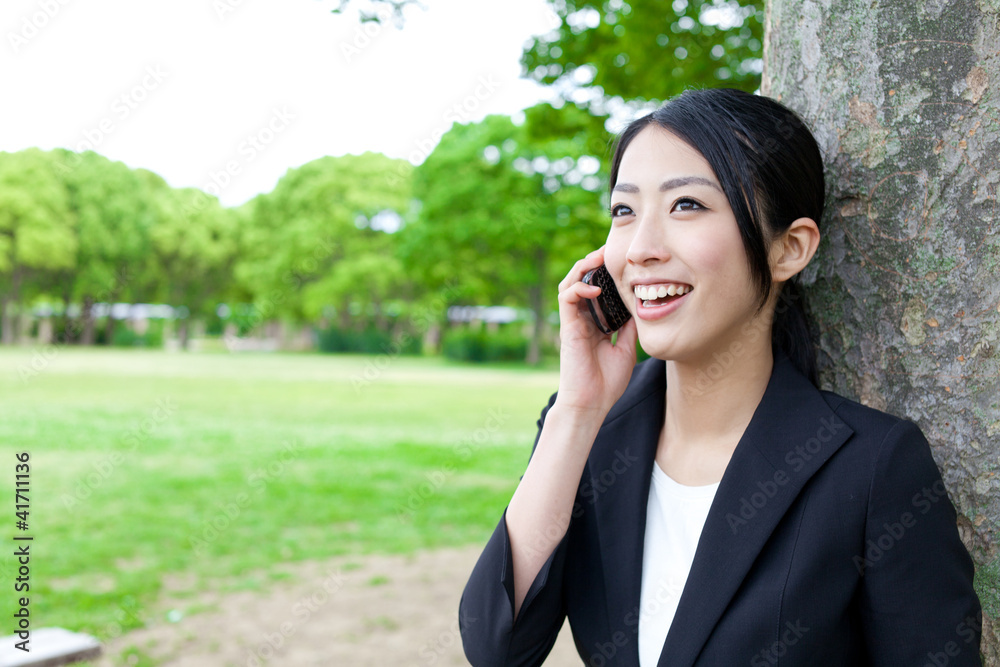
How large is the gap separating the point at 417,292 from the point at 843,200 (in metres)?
43.3

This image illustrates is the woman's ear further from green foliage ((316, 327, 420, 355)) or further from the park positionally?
green foliage ((316, 327, 420, 355))

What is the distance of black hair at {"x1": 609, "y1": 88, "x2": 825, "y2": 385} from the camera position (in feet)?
5.52

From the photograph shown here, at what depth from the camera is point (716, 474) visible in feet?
6.05

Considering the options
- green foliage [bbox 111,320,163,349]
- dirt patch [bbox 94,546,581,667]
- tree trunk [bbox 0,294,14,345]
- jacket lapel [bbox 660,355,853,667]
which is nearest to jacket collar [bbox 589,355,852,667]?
jacket lapel [bbox 660,355,853,667]

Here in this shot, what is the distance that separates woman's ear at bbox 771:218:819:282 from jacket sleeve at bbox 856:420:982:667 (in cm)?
48

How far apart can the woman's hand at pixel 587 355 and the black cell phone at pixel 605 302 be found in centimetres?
2

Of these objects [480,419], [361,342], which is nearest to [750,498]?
[480,419]

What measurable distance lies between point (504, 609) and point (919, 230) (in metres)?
1.36

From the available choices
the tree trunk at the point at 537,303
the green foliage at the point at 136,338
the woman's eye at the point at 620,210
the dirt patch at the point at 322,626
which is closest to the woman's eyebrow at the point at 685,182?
the woman's eye at the point at 620,210

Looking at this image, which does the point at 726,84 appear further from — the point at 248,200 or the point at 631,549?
the point at 248,200

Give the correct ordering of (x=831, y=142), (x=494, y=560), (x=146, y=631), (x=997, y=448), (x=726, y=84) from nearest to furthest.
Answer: (x=997, y=448) < (x=494, y=560) < (x=831, y=142) < (x=146, y=631) < (x=726, y=84)

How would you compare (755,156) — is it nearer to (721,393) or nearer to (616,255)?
(616,255)

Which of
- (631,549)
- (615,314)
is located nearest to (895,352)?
(615,314)

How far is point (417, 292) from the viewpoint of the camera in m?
44.8
